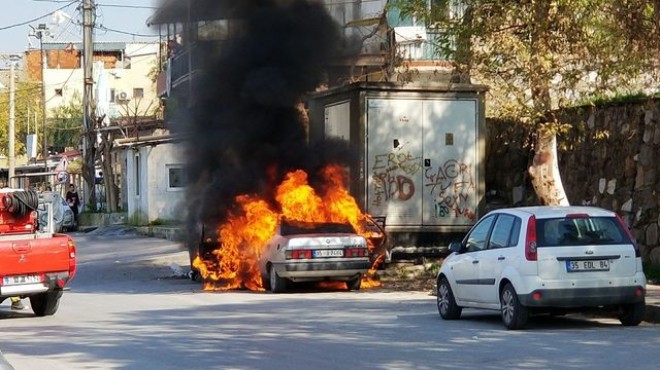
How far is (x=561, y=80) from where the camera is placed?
19.4 m

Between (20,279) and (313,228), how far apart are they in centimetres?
576

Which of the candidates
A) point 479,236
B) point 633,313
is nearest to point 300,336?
point 479,236

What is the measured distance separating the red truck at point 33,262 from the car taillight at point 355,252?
5061mm

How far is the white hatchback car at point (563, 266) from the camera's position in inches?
536

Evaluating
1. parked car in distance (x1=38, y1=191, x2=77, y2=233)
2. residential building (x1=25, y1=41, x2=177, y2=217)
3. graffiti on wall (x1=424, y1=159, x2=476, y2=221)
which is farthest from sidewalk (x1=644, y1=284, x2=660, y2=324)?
residential building (x1=25, y1=41, x2=177, y2=217)

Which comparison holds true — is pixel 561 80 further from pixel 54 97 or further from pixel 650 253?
pixel 54 97

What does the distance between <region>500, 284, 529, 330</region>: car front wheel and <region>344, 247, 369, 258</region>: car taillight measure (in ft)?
21.7

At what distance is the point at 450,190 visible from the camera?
24109 mm

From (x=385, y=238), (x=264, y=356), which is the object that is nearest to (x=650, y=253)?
(x=385, y=238)

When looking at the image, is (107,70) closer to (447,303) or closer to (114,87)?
(114,87)

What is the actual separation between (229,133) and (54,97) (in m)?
69.9

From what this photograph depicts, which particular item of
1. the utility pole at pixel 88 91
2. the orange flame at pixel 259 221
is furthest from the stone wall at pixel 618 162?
the utility pole at pixel 88 91

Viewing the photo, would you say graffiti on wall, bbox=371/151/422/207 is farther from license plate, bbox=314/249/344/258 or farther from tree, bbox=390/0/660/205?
tree, bbox=390/0/660/205

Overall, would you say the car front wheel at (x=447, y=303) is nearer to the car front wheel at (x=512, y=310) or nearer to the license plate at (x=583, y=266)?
the car front wheel at (x=512, y=310)
